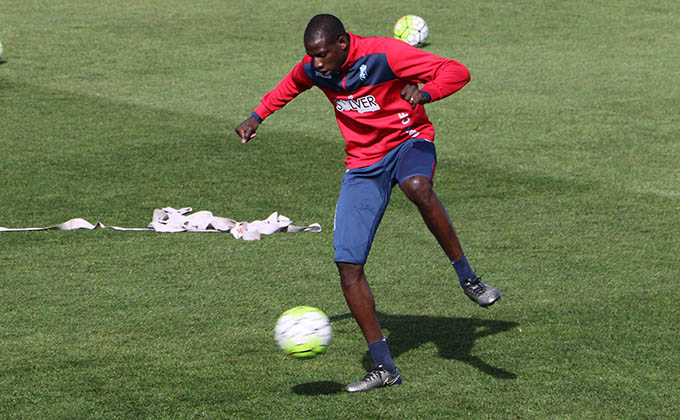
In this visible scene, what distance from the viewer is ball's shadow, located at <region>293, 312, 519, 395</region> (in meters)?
7.08

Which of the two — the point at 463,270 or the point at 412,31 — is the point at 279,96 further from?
the point at 412,31

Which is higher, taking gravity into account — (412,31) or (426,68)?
(426,68)

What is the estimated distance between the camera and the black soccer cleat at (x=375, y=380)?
6527 mm

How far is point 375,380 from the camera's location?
21.5ft

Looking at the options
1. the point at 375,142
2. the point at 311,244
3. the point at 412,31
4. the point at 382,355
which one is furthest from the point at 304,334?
the point at 412,31

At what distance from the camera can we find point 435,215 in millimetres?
6684

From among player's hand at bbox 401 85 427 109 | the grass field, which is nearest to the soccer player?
player's hand at bbox 401 85 427 109

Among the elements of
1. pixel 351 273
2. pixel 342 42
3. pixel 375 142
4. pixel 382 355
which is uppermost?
pixel 342 42

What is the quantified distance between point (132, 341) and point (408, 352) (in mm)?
2220

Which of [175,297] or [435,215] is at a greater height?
[435,215]

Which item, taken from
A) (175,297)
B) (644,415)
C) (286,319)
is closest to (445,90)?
(286,319)

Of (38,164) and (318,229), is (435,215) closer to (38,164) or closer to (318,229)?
(318,229)

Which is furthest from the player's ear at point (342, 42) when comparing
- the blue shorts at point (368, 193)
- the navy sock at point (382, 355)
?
the navy sock at point (382, 355)

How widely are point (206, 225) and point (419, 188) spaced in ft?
16.3
